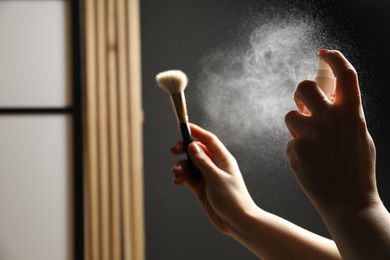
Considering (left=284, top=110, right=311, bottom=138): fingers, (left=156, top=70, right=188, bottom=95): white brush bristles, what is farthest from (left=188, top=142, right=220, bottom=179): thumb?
(left=284, top=110, right=311, bottom=138): fingers

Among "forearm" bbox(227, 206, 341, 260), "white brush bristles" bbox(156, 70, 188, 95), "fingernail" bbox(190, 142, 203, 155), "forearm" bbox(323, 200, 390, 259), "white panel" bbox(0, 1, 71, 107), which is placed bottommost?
"forearm" bbox(227, 206, 341, 260)

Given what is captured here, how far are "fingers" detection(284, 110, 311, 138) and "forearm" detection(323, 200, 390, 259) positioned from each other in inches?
4.3

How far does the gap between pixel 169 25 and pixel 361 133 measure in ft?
2.34

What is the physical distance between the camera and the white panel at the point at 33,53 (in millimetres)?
1116

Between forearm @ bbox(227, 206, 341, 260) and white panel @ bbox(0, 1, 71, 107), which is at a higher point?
white panel @ bbox(0, 1, 71, 107)

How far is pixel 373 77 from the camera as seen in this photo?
1108 millimetres

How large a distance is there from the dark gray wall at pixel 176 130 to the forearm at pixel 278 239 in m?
0.35

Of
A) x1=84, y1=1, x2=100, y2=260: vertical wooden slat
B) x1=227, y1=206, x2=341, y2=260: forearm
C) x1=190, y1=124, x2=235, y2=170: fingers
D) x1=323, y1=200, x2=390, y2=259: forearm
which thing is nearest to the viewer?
x1=323, y1=200, x2=390, y2=259: forearm

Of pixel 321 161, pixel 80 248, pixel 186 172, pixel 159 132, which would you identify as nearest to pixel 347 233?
pixel 321 161

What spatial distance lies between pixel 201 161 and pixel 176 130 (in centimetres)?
37

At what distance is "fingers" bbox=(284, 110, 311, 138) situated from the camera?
0.57 meters

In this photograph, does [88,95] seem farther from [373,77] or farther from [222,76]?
[373,77]

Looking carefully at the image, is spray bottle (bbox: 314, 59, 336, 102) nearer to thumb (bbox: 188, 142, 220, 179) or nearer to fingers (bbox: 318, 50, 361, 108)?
fingers (bbox: 318, 50, 361, 108)

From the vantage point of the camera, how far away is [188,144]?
80 cm
